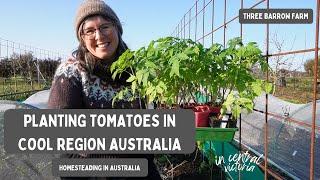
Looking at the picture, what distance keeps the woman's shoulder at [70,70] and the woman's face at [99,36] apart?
0.08 m

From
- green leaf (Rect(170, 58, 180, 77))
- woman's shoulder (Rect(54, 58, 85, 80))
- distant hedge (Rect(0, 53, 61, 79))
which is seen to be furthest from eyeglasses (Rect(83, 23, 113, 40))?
distant hedge (Rect(0, 53, 61, 79))

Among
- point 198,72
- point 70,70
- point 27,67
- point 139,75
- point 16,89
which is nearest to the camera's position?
point 70,70

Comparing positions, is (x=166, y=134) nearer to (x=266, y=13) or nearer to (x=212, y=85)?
(x=212, y=85)

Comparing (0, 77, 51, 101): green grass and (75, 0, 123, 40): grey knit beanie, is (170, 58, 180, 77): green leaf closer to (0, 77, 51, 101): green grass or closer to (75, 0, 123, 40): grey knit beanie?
(75, 0, 123, 40): grey knit beanie

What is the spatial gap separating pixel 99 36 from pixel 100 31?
0.08ft

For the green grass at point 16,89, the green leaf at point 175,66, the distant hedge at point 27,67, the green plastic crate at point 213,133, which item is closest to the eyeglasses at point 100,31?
the green leaf at point 175,66

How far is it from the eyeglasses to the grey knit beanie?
0.10ft

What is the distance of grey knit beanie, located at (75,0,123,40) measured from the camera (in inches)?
60.7

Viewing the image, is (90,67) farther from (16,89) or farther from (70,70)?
(16,89)

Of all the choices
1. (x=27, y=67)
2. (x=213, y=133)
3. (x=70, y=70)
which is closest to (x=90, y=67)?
(x=70, y=70)

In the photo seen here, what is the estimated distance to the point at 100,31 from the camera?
61.0 inches

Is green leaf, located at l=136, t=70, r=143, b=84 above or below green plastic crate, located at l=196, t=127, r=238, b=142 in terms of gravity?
above

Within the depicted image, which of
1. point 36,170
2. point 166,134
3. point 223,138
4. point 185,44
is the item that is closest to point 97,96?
point 166,134

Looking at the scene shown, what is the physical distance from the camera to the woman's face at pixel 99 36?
61.0 inches
